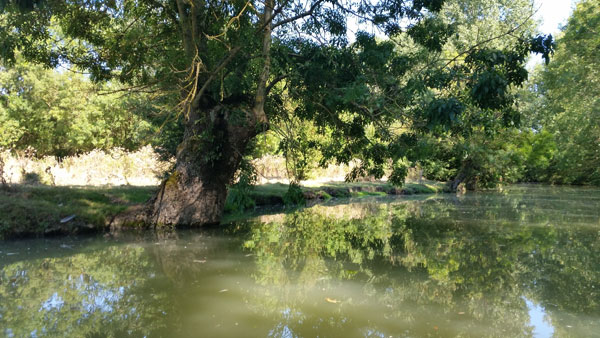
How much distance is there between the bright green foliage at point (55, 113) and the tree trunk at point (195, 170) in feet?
41.0

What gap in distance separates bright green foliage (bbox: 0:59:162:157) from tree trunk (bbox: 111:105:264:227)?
1250 cm

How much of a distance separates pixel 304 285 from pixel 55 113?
23266 mm

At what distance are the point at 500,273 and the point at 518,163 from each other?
26.8 meters

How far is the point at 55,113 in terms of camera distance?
23.3 m

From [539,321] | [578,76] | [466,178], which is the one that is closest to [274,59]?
[539,321]

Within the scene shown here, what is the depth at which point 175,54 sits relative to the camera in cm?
1107

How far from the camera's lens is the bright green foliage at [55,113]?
22.5 meters

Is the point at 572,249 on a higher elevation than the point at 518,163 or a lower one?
lower

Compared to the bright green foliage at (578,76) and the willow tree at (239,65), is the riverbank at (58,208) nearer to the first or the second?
the willow tree at (239,65)

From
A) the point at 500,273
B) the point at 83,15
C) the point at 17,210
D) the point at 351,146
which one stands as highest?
the point at 83,15

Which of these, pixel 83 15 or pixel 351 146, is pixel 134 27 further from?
pixel 351 146

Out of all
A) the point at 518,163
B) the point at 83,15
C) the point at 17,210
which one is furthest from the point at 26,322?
the point at 518,163

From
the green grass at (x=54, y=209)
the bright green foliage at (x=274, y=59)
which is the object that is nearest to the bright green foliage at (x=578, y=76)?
the bright green foliage at (x=274, y=59)

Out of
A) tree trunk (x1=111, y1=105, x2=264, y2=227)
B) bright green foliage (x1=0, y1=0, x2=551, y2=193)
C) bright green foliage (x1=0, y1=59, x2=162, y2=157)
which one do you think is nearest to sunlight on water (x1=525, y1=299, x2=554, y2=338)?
bright green foliage (x1=0, y1=0, x2=551, y2=193)
